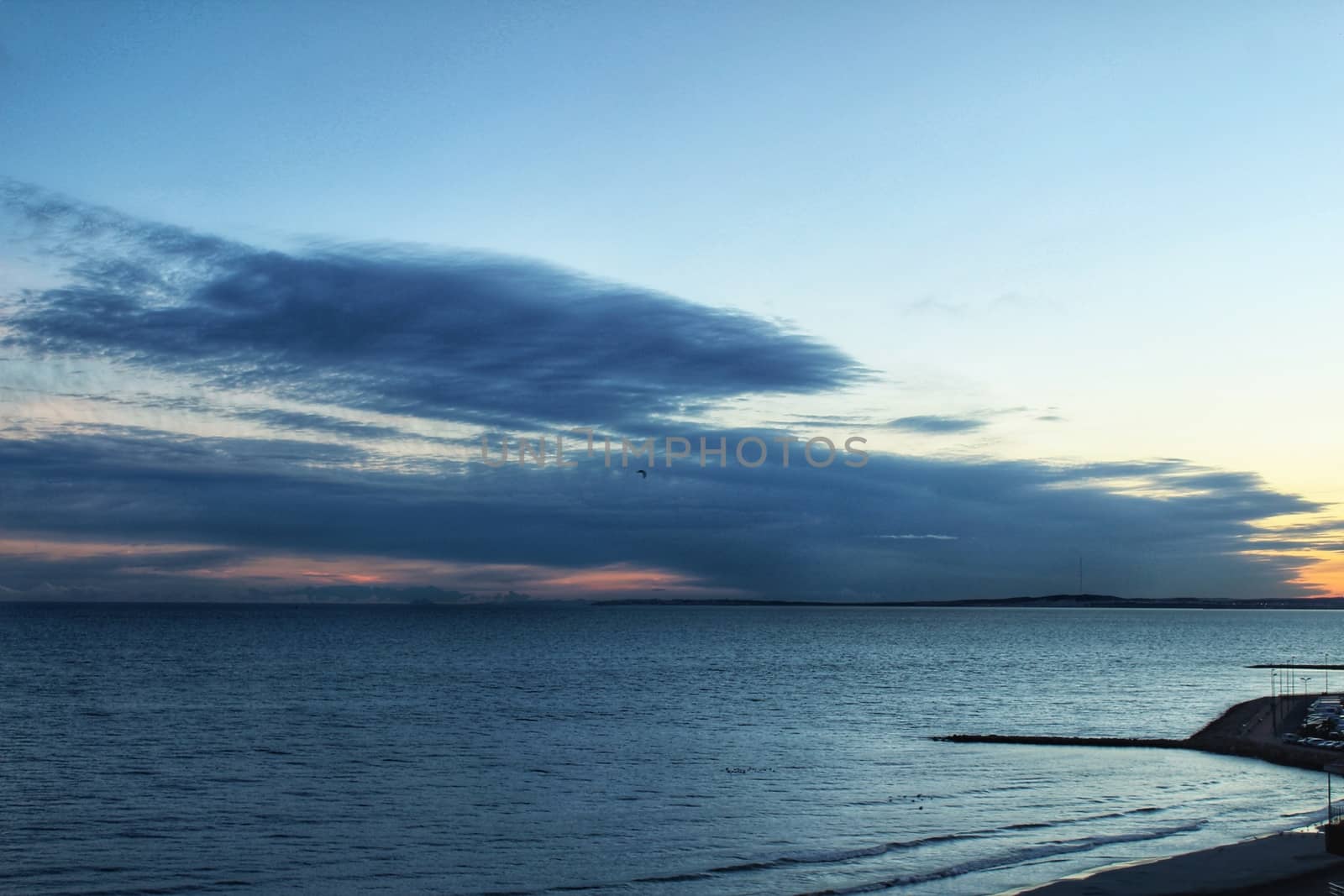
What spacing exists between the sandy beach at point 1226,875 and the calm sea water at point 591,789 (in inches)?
77.3

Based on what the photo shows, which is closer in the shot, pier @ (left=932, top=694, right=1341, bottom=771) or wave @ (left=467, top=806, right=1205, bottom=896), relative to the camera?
wave @ (left=467, top=806, right=1205, bottom=896)

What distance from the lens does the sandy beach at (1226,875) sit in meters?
28.8

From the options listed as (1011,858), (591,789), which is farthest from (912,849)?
(591,789)

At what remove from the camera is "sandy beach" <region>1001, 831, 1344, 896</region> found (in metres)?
28.8

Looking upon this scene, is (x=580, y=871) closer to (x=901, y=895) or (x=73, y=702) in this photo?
(x=901, y=895)

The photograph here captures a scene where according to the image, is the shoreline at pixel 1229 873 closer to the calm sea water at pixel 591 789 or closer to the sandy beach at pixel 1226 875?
the sandy beach at pixel 1226 875

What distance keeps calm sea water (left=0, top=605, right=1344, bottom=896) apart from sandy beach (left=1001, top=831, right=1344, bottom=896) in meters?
1.96

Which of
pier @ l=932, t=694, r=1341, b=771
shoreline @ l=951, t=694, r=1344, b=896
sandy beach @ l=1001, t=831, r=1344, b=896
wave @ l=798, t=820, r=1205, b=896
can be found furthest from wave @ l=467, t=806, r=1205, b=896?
pier @ l=932, t=694, r=1341, b=771

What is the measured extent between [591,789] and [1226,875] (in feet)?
86.7

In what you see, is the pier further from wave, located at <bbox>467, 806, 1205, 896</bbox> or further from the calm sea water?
wave, located at <bbox>467, 806, 1205, 896</bbox>

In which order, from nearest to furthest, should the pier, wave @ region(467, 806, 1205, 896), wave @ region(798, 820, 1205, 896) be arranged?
wave @ region(798, 820, 1205, 896) < wave @ region(467, 806, 1205, 896) < the pier

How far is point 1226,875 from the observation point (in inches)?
1192

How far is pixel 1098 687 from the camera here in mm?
A: 102562

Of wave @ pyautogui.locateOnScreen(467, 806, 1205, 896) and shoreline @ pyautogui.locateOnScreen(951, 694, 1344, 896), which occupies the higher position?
shoreline @ pyautogui.locateOnScreen(951, 694, 1344, 896)
